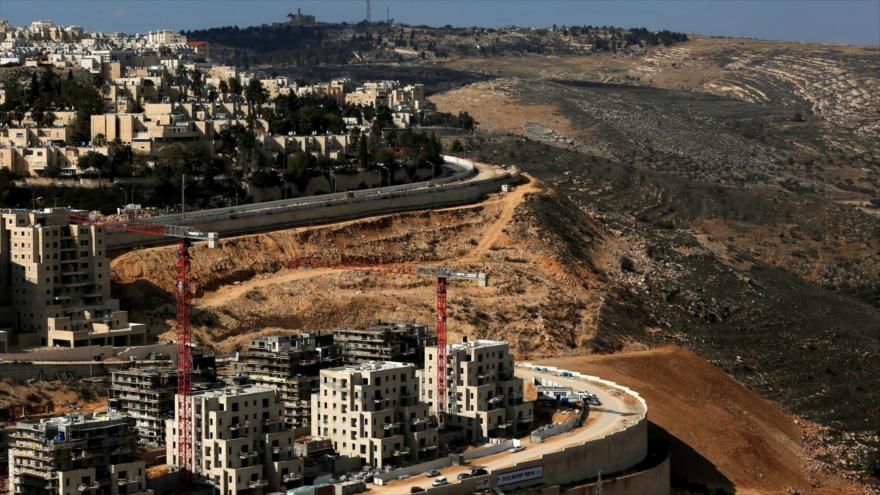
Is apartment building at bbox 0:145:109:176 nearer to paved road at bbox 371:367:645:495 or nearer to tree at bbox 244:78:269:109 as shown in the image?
tree at bbox 244:78:269:109

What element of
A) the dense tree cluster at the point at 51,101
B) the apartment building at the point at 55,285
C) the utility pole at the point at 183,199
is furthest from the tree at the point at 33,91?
the apartment building at the point at 55,285

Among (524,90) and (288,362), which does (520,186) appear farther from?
(524,90)

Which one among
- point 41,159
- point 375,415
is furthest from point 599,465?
point 41,159

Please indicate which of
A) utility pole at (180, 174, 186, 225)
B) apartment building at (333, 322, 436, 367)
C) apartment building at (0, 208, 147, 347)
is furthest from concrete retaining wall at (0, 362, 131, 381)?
utility pole at (180, 174, 186, 225)

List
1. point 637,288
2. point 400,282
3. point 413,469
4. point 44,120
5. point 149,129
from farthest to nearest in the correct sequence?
point 44,120
point 149,129
point 637,288
point 400,282
point 413,469

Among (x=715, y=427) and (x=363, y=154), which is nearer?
(x=715, y=427)

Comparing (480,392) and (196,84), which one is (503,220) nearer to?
(196,84)
